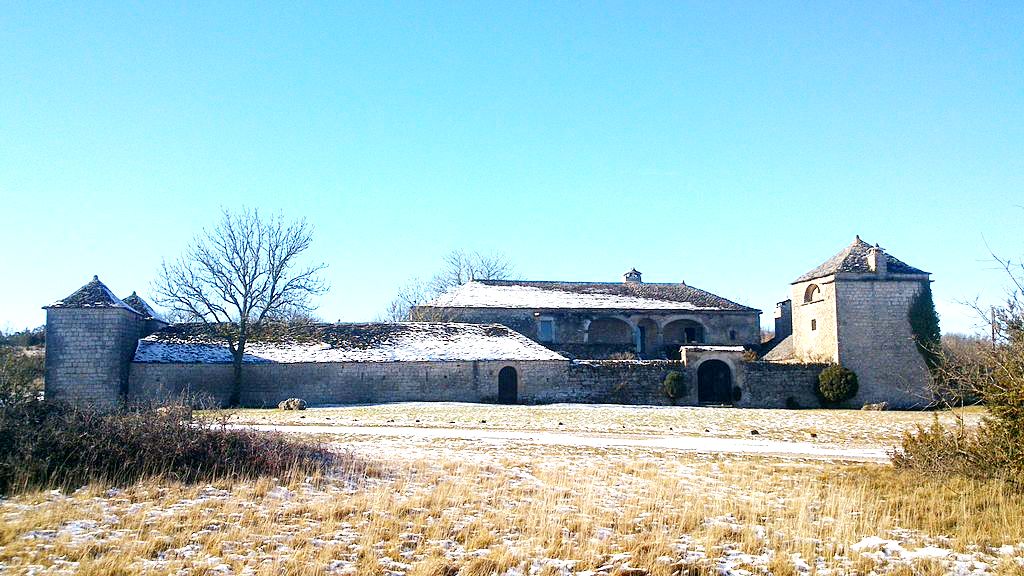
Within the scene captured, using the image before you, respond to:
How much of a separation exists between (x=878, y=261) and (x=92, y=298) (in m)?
33.4

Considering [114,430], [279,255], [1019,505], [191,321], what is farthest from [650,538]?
[191,321]

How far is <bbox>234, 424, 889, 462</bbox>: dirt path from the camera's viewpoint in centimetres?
1578

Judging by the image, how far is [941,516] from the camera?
953cm

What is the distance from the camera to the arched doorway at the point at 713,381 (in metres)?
33.7

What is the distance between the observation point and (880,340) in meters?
33.9

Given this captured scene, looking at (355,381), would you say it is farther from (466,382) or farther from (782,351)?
(782,351)

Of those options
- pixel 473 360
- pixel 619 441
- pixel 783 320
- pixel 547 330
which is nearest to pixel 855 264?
pixel 783 320

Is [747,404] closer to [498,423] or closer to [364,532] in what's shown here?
[498,423]

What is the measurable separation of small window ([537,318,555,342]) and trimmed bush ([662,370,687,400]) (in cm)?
954

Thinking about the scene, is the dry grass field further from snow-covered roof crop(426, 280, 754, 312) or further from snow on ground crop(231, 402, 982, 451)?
snow-covered roof crop(426, 280, 754, 312)

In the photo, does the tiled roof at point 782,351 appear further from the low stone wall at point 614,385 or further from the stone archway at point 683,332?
the low stone wall at point 614,385

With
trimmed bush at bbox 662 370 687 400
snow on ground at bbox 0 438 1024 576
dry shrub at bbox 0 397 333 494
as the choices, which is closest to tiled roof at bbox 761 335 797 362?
trimmed bush at bbox 662 370 687 400

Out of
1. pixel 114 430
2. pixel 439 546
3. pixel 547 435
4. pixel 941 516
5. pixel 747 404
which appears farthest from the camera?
pixel 747 404

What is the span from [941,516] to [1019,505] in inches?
38.9
